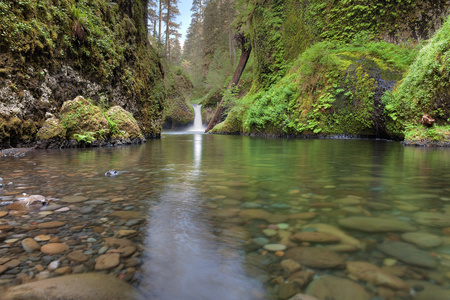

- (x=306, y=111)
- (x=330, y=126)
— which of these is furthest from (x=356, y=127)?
(x=306, y=111)

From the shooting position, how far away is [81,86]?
360 inches

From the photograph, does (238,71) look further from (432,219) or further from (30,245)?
(30,245)

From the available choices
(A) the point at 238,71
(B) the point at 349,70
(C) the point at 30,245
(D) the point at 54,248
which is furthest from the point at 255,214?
(A) the point at 238,71

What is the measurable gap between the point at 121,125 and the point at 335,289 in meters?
9.98

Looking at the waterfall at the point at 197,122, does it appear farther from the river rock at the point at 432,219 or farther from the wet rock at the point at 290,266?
the wet rock at the point at 290,266

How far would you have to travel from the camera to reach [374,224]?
1.74 metres

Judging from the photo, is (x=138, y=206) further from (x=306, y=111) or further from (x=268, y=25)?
(x=268, y=25)

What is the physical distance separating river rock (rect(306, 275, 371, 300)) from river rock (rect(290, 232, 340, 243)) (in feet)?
1.20

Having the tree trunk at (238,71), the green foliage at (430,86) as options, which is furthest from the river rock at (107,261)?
the tree trunk at (238,71)

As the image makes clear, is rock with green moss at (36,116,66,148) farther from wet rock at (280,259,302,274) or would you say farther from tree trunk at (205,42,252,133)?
tree trunk at (205,42,252,133)

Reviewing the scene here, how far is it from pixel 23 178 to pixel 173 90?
28725mm

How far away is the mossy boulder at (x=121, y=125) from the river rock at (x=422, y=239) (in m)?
9.27

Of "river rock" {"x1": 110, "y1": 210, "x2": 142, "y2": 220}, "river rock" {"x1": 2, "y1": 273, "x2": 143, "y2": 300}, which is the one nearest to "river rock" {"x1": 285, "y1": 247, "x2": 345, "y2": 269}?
"river rock" {"x1": 2, "y1": 273, "x2": 143, "y2": 300}

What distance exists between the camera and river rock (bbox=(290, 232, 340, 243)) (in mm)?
1511
